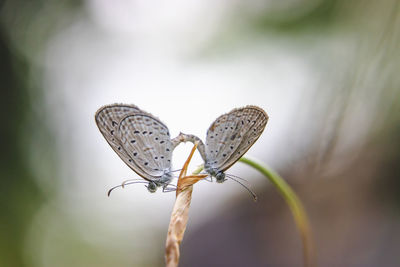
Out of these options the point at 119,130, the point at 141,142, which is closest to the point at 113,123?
the point at 119,130

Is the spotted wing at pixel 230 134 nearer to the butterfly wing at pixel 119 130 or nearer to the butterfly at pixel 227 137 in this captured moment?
the butterfly at pixel 227 137

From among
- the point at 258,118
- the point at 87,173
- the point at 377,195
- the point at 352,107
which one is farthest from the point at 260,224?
the point at 258,118

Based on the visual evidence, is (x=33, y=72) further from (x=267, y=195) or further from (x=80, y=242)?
(x=267, y=195)

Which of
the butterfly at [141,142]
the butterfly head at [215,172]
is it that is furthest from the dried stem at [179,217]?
the butterfly at [141,142]

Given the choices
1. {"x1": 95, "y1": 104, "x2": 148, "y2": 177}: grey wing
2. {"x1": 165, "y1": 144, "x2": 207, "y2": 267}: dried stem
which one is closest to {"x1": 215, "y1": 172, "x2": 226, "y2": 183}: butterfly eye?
{"x1": 165, "y1": 144, "x2": 207, "y2": 267}: dried stem

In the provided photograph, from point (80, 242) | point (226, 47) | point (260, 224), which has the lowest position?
point (80, 242)

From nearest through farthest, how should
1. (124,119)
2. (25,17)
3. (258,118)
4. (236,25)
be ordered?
(258,118) < (124,119) < (25,17) < (236,25)

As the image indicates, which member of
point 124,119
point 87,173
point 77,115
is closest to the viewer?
point 124,119

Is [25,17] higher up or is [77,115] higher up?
[25,17]
